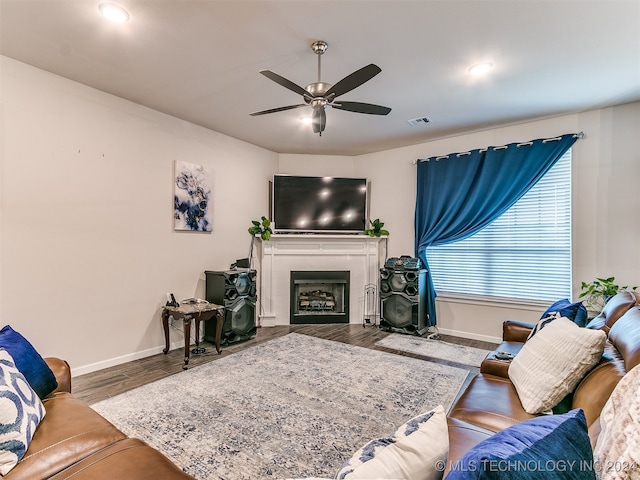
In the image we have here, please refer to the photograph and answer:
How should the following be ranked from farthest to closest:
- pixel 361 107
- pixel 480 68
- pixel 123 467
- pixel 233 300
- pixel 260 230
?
pixel 260 230, pixel 233 300, pixel 480 68, pixel 361 107, pixel 123 467

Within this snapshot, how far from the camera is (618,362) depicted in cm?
139

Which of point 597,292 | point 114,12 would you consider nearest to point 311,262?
point 597,292

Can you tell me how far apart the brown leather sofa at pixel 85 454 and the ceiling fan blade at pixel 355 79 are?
231 cm

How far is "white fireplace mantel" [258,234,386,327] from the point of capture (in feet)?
16.7

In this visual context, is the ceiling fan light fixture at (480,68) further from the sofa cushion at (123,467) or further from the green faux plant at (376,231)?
the sofa cushion at (123,467)

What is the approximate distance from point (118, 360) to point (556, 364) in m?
3.82

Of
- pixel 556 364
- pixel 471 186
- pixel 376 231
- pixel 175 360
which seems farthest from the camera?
pixel 376 231

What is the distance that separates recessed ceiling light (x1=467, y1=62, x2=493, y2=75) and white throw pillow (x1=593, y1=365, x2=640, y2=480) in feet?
8.51

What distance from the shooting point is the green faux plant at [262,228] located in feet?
16.3

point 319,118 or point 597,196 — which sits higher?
point 319,118

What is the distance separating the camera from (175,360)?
353 centimetres

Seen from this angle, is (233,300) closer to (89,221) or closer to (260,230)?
(260,230)

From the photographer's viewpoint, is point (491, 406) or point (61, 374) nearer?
point (491, 406)

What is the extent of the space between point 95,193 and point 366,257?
3725mm
